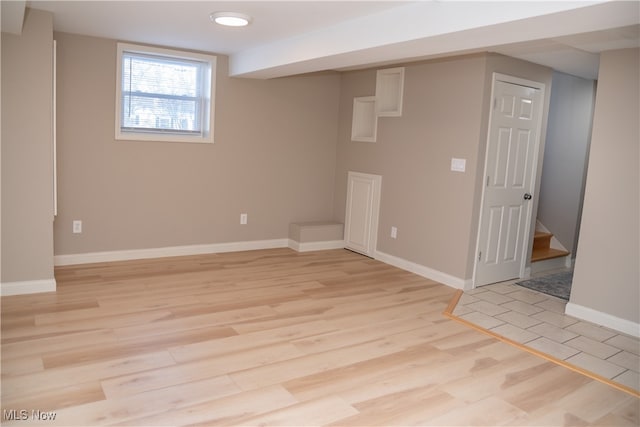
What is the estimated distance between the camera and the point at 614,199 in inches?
148

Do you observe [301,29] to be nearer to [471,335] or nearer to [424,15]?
[424,15]

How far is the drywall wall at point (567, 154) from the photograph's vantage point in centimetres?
567

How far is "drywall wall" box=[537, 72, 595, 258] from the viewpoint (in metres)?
5.67

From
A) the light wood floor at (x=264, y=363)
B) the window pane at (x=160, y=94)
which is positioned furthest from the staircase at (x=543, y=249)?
the window pane at (x=160, y=94)

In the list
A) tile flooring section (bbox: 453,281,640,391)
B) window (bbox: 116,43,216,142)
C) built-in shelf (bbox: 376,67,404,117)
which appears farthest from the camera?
built-in shelf (bbox: 376,67,404,117)

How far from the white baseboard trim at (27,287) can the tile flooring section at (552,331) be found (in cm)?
324

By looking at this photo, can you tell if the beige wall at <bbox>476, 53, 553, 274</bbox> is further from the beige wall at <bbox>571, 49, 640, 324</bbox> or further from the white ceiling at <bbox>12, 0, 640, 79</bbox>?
the beige wall at <bbox>571, 49, 640, 324</bbox>

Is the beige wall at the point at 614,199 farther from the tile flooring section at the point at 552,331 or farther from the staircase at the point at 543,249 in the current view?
the staircase at the point at 543,249

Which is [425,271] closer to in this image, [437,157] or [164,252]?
[437,157]

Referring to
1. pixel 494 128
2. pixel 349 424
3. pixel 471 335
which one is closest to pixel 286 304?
pixel 471 335

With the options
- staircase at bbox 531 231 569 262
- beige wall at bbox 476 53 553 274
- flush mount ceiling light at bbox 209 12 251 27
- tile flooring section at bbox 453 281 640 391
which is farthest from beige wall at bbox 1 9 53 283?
staircase at bbox 531 231 569 262

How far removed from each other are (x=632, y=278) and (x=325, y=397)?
260cm

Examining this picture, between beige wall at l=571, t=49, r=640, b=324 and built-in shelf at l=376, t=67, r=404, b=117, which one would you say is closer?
beige wall at l=571, t=49, r=640, b=324

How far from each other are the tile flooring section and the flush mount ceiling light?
274 centimetres
